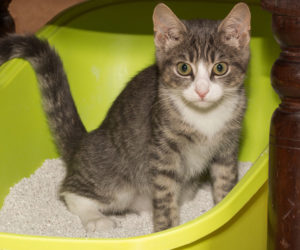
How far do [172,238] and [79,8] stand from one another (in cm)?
136

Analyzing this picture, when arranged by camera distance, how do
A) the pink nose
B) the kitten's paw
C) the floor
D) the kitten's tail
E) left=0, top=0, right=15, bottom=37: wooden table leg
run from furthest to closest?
the floor → left=0, top=0, right=15, bottom=37: wooden table leg → the kitten's tail → the kitten's paw → the pink nose

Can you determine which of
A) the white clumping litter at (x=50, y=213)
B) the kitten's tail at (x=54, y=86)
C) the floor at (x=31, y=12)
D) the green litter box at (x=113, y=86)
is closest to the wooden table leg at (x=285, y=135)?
the green litter box at (x=113, y=86)

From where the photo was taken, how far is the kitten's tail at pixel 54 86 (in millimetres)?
1915

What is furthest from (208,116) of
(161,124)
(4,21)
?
(4,21)

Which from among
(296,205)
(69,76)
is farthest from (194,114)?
(69,76)

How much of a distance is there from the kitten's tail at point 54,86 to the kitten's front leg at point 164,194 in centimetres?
45

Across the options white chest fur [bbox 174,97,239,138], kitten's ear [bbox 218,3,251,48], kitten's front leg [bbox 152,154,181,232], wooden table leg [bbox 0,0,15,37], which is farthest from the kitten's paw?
wooden table leg [bbox 0,0,15,37]

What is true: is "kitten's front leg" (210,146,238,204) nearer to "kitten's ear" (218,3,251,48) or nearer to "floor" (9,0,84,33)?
"kitten's ear" (218,3,251,48)

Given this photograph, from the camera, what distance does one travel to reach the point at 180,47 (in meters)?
1.56

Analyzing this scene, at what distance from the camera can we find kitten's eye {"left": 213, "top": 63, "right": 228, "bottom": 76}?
1.50 m

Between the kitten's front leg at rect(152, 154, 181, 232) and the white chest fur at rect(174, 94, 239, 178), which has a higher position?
the white chest fur at rect(174, 94, 239, 178)

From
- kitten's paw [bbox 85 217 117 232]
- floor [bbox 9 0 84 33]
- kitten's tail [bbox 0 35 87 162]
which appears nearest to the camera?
kitten's paw [bbox 85 217 117 232]

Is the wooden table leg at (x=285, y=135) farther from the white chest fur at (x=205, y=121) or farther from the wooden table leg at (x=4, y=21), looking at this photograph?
the wooden table leg at (x=4, y=21)

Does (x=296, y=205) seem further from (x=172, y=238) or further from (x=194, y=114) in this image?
(x=194, y=114)
